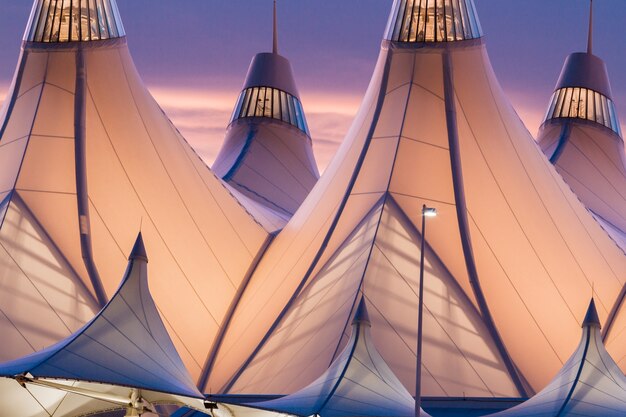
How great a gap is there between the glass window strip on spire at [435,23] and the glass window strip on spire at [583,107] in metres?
14.5

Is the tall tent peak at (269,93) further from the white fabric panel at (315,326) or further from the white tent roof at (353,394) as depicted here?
the white tent roof at (353,394)

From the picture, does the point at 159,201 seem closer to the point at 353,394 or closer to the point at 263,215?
the point at 263,215

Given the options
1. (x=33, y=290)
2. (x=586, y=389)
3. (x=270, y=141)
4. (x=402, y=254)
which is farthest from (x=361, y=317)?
(x=270, y=141)

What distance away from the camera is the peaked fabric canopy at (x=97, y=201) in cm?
3997

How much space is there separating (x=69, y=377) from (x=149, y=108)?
1524cm

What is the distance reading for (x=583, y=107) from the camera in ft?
189

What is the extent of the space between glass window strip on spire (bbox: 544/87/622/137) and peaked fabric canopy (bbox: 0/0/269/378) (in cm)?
1763

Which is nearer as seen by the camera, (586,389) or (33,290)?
(586,389)

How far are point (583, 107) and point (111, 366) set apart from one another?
1207 inches

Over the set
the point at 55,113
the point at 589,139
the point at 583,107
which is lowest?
the point at 55,113

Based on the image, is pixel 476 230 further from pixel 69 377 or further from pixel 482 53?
pixel 69 377

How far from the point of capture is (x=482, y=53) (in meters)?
43.7

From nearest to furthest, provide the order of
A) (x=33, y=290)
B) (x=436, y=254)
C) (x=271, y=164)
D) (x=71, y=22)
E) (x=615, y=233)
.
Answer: (x=33, y=290) < (x=436, y=254) < (x=71, y=22) < (x=615, y=233) < (x=271, y=164)

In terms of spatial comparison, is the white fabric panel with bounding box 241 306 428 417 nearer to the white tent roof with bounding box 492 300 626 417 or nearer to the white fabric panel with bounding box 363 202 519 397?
the white tent roof with bounding box 492 300 626 417
